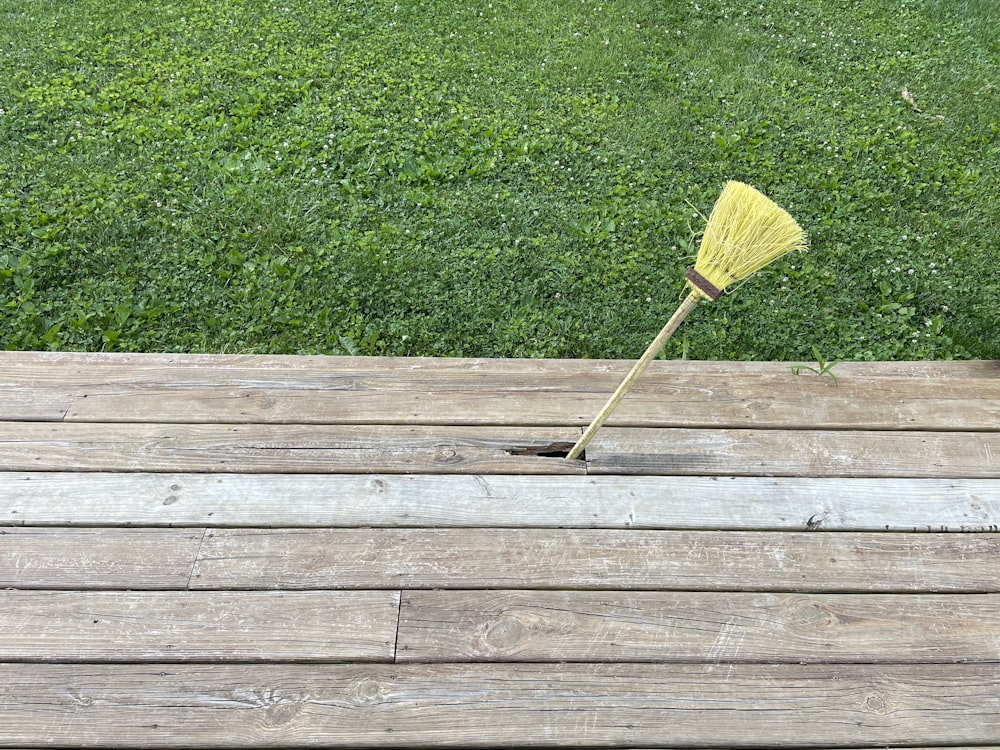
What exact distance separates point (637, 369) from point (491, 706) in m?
0.95

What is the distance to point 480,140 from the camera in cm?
417

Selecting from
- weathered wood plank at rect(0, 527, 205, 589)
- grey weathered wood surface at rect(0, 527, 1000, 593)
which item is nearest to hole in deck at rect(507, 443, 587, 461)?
grey weathered wood surface at rect(0, 527, 1000, 593)

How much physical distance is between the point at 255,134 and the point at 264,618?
3009 millimetres

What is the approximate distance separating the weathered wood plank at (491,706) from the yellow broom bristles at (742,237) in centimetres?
95

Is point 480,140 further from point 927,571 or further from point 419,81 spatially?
point 927,571

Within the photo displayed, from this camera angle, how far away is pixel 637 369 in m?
2.17

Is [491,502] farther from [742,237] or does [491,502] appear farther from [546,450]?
[742,237]

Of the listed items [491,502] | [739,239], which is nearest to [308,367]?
[491,502]

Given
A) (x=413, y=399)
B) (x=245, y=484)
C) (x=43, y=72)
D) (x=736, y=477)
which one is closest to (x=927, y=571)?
(x=736, y=477)

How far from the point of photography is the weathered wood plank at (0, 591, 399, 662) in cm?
177

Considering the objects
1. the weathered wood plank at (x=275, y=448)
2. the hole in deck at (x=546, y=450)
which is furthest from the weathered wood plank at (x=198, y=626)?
the hole in deck at (x=546, y=450)

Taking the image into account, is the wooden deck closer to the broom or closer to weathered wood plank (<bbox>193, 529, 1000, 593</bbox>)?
weathered wood plank (<bbox>193, 529, 1000, 593</bbox>)

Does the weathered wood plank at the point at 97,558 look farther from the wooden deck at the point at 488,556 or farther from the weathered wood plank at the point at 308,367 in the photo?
the weathered wood plank at the point at 308,367

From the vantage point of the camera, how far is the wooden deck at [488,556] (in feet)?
5.64
